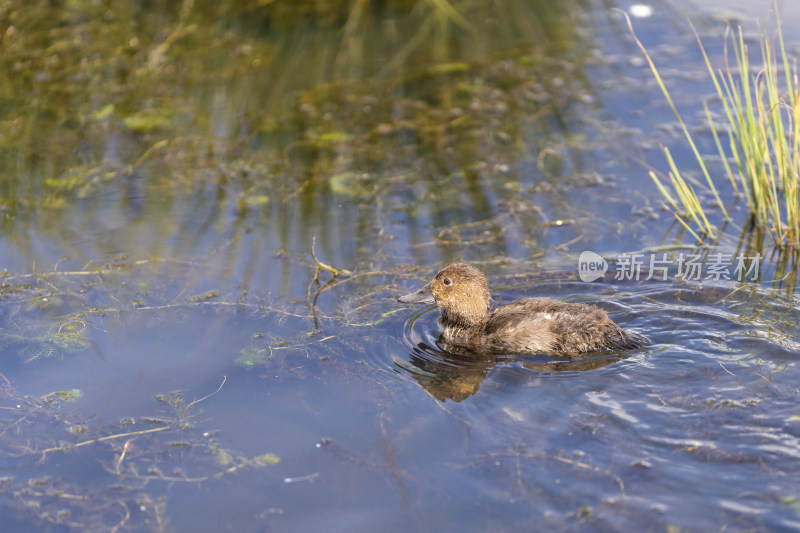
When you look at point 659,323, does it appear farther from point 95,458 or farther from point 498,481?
point 95,458

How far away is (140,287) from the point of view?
23.1 ft

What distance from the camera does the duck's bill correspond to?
6.55 meters

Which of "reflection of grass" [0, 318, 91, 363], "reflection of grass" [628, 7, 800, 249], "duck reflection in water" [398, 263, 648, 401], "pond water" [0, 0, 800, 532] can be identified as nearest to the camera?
"pond water" [0, 0, 800, 532]

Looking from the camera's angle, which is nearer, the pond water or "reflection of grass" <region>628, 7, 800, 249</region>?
the pond water

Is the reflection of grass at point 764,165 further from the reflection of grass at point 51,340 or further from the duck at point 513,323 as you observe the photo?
the reflection of grass at point 51,340

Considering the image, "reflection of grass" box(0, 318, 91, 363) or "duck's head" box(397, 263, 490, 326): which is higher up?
"duck's head" box(397, 263, 490, 326)

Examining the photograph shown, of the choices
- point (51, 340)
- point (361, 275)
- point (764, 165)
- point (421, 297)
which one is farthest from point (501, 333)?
point (51, 340)

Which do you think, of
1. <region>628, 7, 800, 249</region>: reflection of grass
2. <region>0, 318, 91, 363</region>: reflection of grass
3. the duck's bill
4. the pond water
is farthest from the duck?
<region>0, 318, 91, 363</region>: reflection of grass

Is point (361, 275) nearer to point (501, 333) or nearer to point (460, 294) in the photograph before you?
point (460, 294)

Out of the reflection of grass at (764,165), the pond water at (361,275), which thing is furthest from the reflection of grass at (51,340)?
the reflection of grass at (764,165)

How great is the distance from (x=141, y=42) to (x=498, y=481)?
29.5 feet

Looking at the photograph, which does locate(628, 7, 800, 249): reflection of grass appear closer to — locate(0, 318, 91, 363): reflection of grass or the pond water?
the pond water

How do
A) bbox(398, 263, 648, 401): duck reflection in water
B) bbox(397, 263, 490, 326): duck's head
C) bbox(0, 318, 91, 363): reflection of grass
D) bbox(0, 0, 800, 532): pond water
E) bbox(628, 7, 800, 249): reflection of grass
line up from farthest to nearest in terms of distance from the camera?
bbox(628, 7, 800, 249): reflection of grass < bbox(397, 263, 490, 326): duck's head < bbox(0, 318, 91, 363): reflection of grass < bbox(398, 263, 648, 401): duck reflection in water < bbox(0, 0, 800, 532): pond water

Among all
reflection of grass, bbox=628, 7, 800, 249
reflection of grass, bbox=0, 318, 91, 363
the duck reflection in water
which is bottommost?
reflection of grass, bbox=0, 318, 91, 363
